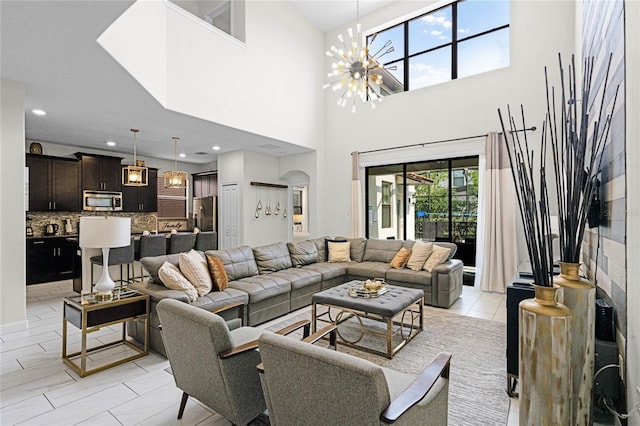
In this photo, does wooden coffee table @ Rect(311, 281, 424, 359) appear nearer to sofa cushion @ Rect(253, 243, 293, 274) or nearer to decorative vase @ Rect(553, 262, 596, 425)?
sofa cushion @ Rect(253, 243, 293, 274)

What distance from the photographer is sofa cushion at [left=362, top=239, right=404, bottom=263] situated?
5.52 metres

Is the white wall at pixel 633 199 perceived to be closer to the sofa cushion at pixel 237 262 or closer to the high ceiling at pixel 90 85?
the high ceiling at pixel 90 85

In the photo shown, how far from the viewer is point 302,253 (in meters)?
5.37

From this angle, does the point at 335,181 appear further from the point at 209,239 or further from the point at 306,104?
the point at 209,239

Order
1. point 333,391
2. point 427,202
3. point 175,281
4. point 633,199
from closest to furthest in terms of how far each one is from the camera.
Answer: point 333,391 → point 633,199 → point 175,281 → point 427,202

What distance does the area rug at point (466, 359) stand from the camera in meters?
2.24

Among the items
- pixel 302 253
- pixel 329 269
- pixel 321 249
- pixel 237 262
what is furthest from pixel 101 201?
pixel 329 269

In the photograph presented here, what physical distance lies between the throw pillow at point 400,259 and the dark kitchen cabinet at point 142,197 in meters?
6.42

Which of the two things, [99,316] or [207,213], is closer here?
[99,316]

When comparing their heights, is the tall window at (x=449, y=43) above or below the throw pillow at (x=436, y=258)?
above

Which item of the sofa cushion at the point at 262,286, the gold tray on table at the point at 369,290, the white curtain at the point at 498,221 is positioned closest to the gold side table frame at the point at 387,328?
the gold tray on table at the point at 369,290

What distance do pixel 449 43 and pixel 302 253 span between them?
5.05 meters

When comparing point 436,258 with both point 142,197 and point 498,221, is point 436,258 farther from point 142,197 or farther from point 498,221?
point 142,197

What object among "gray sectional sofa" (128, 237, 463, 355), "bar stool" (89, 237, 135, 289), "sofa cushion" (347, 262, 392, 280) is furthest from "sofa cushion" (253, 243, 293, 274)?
"bar stool" (89, 237, 135, 289)
